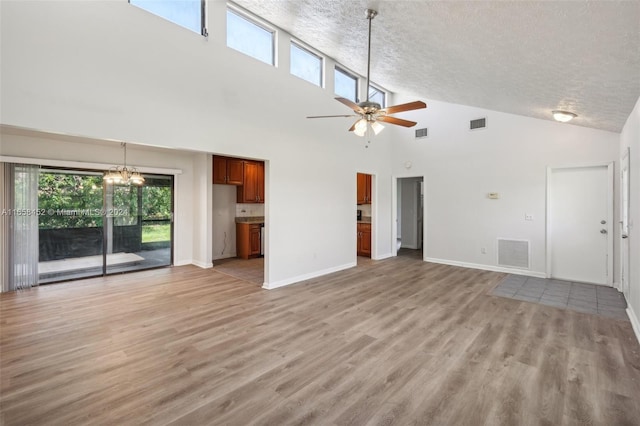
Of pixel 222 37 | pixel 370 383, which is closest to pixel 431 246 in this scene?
pixel 370 383

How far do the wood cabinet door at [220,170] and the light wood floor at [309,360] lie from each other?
313cm

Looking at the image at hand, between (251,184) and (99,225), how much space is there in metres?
3.21

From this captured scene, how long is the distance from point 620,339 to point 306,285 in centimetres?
383

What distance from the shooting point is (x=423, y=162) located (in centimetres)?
696

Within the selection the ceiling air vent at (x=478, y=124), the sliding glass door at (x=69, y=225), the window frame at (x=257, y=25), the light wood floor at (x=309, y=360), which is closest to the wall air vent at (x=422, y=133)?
the ceiling air vent at (x=478, y=124)

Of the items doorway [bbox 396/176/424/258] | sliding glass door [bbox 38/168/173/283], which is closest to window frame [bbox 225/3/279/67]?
sliding glass door [bbox 38/168/173/283]

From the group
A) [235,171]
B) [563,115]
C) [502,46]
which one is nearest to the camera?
[502,46]

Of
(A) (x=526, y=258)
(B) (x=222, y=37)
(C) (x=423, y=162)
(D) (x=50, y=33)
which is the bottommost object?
(A) (x=526, y=258)

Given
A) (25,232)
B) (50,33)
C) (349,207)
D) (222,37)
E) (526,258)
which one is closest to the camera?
(50,33)

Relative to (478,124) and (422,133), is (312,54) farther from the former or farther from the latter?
(478,124)

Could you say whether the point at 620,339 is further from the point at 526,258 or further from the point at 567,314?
the point at 526,258

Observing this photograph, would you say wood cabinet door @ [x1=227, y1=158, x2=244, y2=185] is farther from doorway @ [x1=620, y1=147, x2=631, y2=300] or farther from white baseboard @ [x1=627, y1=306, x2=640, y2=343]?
white baseboard @ [x1=627, y1=306, x2=640, y2=343]

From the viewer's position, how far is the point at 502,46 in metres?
2.48

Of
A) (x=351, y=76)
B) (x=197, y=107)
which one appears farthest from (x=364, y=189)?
(x=197, y=107)
